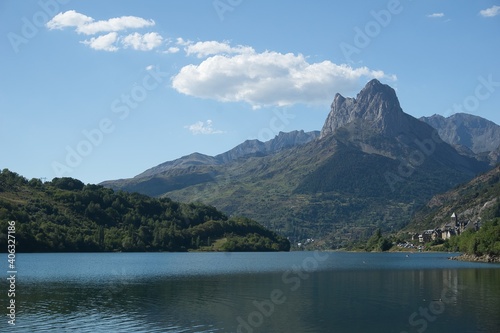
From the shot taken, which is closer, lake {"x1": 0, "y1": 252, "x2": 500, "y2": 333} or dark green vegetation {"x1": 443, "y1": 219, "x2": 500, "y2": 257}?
lake {"x1": 0, "y1": 252, "x2": 500, "y2": 333}

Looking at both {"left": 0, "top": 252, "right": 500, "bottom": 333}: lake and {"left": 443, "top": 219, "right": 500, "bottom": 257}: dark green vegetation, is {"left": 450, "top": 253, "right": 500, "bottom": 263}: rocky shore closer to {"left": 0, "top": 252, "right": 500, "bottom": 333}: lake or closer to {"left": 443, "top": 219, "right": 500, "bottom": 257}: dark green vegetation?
{"left": 443, "top": 219, "right": 500, "bottom": 257}: dark green vegetation

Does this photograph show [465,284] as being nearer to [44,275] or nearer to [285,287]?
[285,287]

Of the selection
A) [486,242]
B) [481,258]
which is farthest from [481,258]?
[486,242]

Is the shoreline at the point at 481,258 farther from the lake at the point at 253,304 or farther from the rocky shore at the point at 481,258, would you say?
the lake at the point at 253,304

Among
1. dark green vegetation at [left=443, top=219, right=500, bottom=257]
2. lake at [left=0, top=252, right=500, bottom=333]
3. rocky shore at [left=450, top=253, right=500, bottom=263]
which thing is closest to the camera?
lake at [left=0, top=252, right=500, bottom=333]

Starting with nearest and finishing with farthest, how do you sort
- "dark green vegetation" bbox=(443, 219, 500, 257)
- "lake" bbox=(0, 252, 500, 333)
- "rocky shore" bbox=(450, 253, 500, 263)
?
"lake" bbox=(0, 252, 500, 333)
"rocky shore" bbox=(450, 253, 500, 263)
"dark green vegetation" bbox=(443, 219, 500, 257)

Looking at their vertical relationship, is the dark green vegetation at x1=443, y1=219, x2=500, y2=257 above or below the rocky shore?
above

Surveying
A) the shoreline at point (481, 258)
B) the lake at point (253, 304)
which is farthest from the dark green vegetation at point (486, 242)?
the lake at point (253, 304)

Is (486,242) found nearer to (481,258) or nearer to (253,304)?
(481,258)

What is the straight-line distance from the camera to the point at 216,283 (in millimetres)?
91688

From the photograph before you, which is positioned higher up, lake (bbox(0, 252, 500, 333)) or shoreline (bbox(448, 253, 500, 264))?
lake (bbox(0, 252, 500, 333))

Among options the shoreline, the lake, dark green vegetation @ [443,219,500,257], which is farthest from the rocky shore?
the lake

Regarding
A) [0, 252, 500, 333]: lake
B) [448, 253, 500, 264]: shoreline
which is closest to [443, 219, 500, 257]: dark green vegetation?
[448, 253, 500, 264]: shoreline

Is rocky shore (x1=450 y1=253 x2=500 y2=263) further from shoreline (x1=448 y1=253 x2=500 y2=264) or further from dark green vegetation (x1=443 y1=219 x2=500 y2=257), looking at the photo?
dark green vegetation (x1=443 y1=219 x2=500 y2=257)
